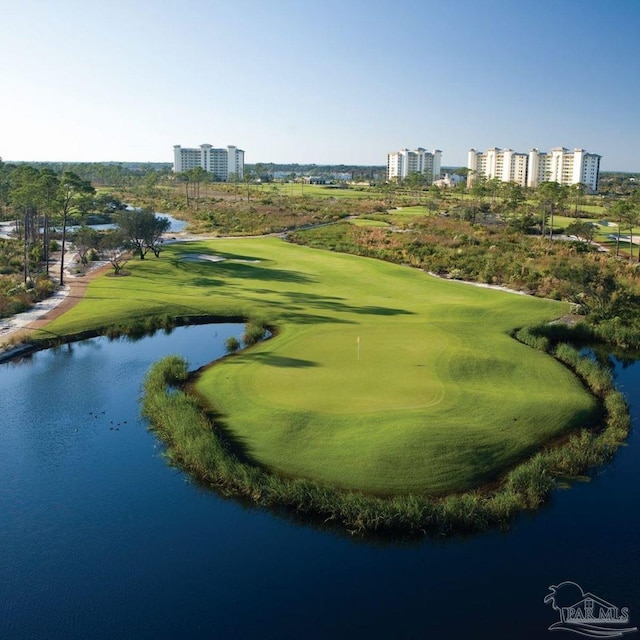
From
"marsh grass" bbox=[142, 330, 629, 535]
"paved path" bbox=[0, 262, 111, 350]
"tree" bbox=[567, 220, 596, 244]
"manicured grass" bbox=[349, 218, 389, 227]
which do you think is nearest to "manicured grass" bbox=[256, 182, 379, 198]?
"manicured grass" bbox=[349, 218, 389, 227]

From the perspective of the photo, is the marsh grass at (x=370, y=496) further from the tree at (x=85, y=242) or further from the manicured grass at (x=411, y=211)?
the manicured grass at (x=411, y=211)

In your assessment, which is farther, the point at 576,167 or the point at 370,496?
the point at 576,167

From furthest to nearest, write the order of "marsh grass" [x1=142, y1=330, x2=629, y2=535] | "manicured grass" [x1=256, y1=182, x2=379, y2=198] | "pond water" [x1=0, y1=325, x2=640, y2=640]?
1. "manicured grass" [x1=256, y1=182, x2=379, y2=198]
2. "marsh grass" [x1=142, y1=330, x2=629, y2=535]
3. "pond water" [x1=0, y1=325, x2=640, y2=640]

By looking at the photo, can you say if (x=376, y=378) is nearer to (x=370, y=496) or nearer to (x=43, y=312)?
(x=370, y=496)

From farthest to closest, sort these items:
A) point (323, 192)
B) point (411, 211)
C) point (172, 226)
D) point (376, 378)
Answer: point (323, 192) < point (411, 211) < point (172, 226) < point (376, 378)

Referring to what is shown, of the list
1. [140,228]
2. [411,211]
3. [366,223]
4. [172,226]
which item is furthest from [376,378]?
[411,211]

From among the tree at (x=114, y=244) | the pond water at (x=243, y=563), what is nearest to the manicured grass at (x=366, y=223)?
the tree at (x=114, y=244)

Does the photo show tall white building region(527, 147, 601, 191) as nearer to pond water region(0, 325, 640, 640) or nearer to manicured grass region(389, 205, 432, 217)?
manicured grass region(389, 205, 432, 217)
